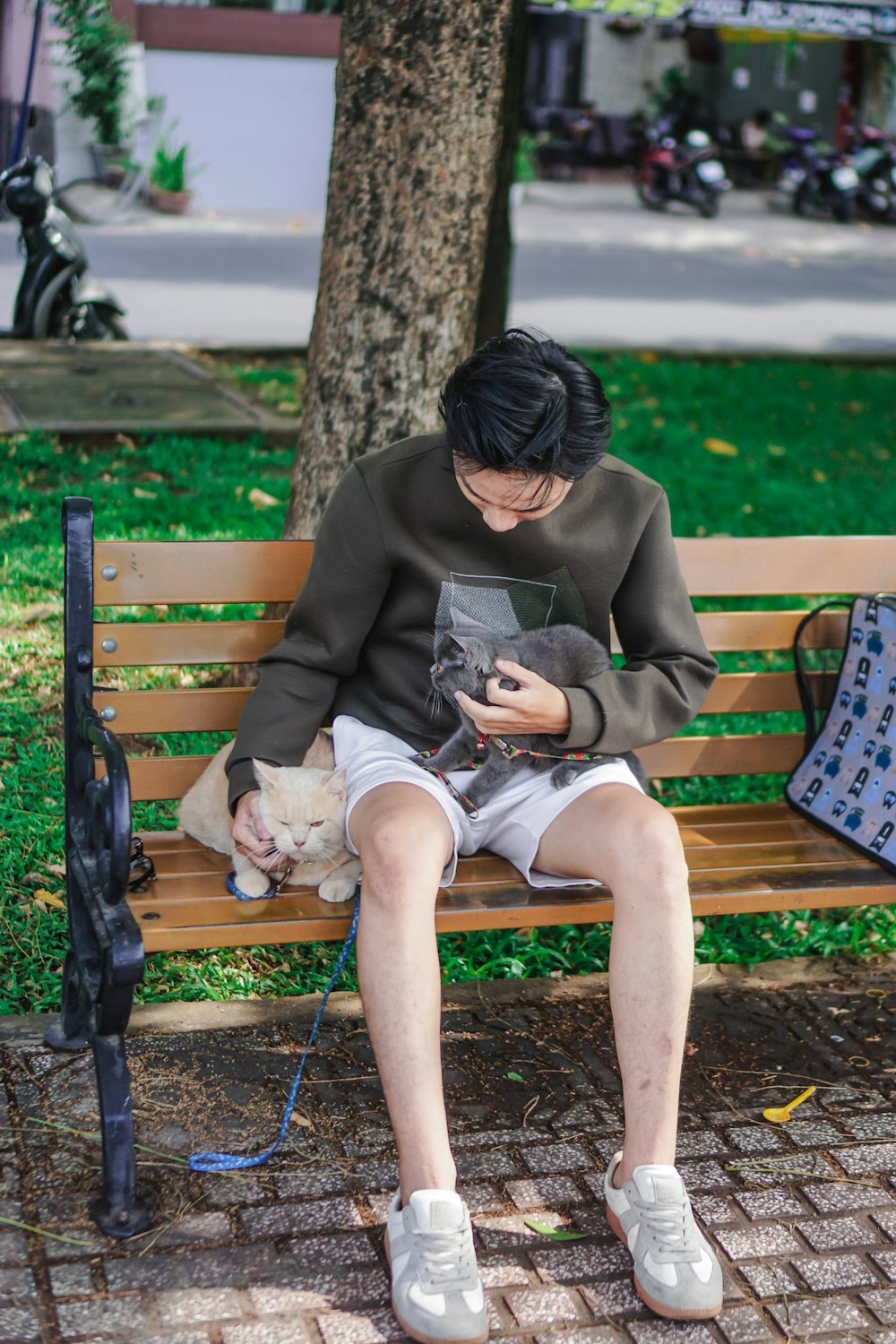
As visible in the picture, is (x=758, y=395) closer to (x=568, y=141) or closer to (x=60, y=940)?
(x=60, y=940)

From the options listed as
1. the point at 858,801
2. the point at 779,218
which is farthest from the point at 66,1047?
the point at 779,218

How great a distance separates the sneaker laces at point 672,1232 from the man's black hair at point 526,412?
130 centimetres

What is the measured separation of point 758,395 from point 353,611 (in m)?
6.68

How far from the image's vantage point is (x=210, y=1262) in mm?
2379

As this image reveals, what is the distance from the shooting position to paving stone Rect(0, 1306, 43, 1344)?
2182mm

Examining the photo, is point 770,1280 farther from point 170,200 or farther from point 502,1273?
point 170,200

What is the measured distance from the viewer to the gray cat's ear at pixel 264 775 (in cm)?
263

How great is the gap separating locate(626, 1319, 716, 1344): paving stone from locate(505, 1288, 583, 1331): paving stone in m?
0.10

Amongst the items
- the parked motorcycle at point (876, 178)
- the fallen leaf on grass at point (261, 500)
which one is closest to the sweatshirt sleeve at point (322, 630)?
the fallen leaf on grass at point (261, 500)

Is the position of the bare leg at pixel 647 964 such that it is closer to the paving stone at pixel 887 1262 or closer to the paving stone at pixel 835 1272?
the paving stone at pixel 835 1272

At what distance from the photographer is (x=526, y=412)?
250 cm

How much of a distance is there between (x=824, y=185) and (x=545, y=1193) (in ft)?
73.7

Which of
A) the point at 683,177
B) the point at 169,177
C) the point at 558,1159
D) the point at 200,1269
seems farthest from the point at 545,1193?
the point at 683,177

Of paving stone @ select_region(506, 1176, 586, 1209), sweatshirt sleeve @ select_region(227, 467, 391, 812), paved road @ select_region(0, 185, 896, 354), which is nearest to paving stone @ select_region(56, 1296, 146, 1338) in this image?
paving stone @ select_region(506, 1176, 586, 1209)
